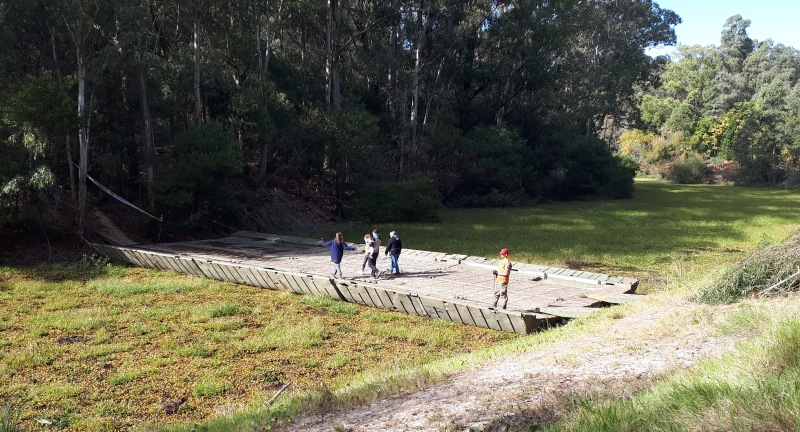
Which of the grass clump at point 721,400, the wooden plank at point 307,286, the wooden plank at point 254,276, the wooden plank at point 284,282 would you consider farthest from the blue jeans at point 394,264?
the grass clump at point 721,400

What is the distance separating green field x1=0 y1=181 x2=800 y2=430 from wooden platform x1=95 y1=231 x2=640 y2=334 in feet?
1.15

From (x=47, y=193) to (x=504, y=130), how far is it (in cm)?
2911

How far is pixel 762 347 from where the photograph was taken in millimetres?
5617

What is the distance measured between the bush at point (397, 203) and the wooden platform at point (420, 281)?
31.0 feet

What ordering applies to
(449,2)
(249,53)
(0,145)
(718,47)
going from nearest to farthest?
1. (0,145)
2. (249,53)
3. (449,2)
4. (718,47)

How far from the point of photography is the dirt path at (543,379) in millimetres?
5582

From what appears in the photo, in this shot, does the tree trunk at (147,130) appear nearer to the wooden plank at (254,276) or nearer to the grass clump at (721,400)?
the wooden plank at (254,276)

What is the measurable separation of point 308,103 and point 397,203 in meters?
7.58

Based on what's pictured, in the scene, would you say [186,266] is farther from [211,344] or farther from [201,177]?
[211,344]

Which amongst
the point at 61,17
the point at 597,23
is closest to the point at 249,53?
the point at 61,17

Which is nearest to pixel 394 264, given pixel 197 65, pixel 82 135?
pixel 82 135

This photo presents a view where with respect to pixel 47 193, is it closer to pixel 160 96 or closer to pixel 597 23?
pixel 160 96

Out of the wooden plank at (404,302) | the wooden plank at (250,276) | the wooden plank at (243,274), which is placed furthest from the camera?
the wooden plank at (243,274)

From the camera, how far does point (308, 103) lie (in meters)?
31.9
